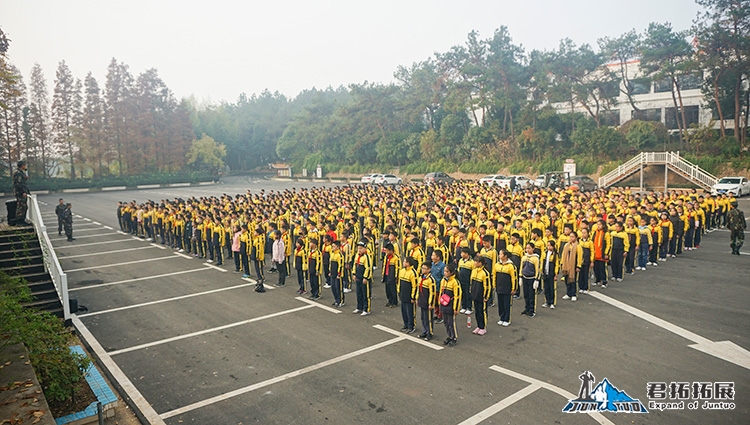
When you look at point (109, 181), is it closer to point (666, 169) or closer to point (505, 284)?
point (666, 169)

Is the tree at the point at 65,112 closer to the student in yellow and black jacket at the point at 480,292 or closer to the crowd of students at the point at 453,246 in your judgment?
the crowd of students at the point at 453,246

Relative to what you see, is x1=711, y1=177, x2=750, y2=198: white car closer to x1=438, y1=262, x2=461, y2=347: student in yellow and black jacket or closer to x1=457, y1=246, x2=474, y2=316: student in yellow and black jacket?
x1=457, y1=246, x2=474, y2=316: student in yellow and black jacket

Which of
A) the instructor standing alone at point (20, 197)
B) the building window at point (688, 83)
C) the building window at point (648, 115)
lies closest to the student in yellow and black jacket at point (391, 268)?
the instructor standing alone at point (20, 197)

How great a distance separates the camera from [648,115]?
45.1 metres

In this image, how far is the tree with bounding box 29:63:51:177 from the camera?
185 ft

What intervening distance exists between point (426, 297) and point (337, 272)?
2814 millimetres

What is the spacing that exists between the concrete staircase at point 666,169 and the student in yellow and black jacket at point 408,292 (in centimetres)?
2971

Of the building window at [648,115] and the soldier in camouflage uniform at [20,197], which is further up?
the building window at [648,115]

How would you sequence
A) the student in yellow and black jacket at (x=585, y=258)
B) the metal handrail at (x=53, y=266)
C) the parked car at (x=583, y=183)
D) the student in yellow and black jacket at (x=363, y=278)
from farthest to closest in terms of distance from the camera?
the parked car at (x=583, y=183), the student in yellow and black jacket at (x=585, y=258), the student in yellow and black jacket at (x=363, y=278), the metal handrail at (x=53, y=266)

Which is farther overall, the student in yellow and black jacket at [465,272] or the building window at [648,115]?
the building window at [648,115]

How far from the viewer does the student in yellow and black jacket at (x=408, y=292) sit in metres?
8.93

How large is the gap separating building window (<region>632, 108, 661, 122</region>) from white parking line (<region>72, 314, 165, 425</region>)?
1897 inches

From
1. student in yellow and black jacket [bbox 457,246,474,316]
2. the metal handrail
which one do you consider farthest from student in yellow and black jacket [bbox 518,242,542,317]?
the metal handrail

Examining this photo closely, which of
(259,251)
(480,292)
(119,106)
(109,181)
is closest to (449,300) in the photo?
(480,292)
